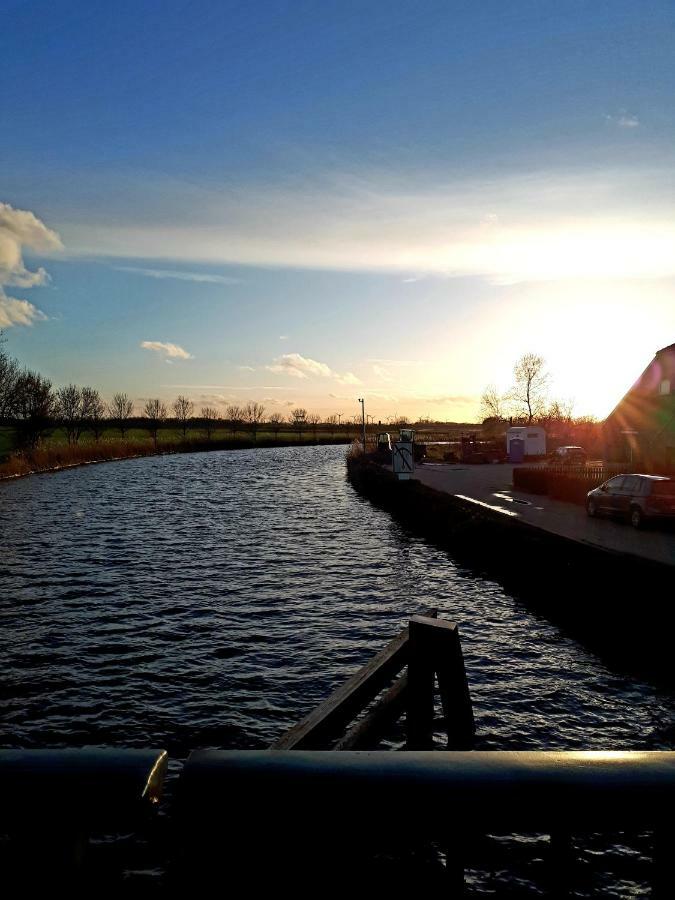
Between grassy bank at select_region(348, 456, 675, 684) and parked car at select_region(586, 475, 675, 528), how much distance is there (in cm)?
374

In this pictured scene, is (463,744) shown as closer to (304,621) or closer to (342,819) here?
(342,819)

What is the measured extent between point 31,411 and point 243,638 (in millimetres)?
63803

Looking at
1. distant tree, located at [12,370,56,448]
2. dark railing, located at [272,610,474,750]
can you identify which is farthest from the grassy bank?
distant tree, located at [12,370,56,448]

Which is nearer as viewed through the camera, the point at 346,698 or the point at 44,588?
the point at 346,698

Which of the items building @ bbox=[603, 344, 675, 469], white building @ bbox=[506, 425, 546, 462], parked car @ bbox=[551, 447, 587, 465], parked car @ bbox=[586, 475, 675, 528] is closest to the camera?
parked car @ bbox=[586, 475, 675, 528]

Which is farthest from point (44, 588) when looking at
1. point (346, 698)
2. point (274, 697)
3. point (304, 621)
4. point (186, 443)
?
point (186, 443)

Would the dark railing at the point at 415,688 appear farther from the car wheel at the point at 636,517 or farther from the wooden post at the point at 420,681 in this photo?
the car wheel at the point at 636,517

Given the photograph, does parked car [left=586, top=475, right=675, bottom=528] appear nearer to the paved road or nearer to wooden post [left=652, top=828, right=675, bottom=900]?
the paved road

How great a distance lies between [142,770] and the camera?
1688 millimetres

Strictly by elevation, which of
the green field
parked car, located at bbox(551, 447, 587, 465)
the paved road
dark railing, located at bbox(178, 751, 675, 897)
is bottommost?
the paved road

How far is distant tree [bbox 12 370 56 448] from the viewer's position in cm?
7031

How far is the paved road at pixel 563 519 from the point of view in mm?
17953

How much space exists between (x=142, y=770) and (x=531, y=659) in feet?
40.7

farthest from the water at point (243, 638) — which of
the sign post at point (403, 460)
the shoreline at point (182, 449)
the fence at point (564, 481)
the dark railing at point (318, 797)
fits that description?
the shoreline at point (182, 449)
